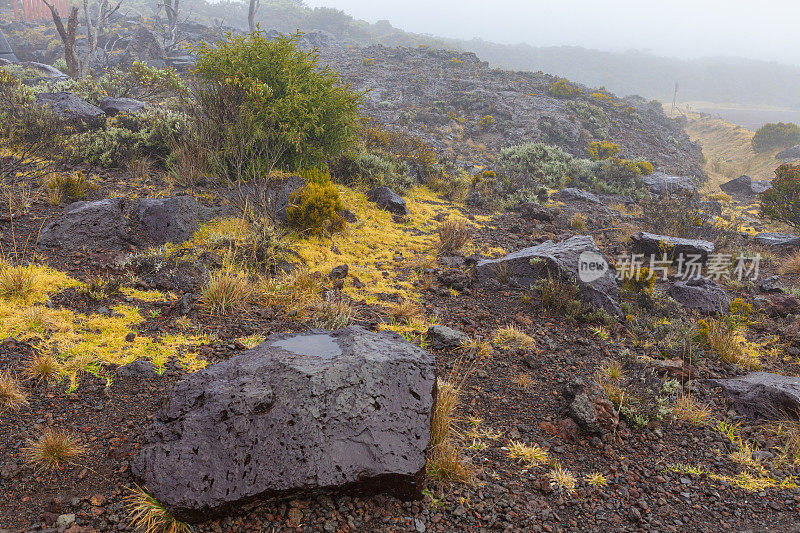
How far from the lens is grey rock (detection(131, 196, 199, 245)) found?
6043mm

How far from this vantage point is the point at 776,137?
24969 mm

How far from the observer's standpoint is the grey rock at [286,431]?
7.73ft

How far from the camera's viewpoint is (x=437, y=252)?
7930 millimetres

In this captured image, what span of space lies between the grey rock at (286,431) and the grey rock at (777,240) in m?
11.7

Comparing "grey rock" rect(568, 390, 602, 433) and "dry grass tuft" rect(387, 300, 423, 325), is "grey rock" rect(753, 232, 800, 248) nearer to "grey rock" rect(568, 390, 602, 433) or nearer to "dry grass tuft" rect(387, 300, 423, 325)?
"grey rock" rect(568, 390, 602, 433)

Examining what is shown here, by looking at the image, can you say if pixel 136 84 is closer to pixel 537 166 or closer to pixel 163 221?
pixel 163 221

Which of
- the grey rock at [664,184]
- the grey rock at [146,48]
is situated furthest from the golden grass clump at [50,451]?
the grey rock at [146,48]

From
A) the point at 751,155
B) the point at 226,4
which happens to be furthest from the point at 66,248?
the point at 226,4

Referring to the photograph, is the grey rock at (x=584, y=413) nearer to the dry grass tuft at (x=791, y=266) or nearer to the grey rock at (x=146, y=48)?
the dry grass tuft at (x=791, y=266)

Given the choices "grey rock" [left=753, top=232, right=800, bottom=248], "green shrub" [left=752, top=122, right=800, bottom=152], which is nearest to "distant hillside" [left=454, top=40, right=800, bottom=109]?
"green shrub" [left=752, top=122, right=800, bottom=152]

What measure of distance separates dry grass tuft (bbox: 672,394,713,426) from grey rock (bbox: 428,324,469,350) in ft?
7.17

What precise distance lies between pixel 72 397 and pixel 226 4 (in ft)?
255

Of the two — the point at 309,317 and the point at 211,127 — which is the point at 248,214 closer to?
the point at 211,127

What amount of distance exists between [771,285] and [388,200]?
7.81 m
